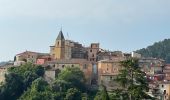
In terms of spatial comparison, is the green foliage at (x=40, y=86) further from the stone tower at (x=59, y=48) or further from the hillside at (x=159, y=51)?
the hillside at (x=159, y=51)

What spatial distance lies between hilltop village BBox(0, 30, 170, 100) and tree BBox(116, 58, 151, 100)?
129 feet

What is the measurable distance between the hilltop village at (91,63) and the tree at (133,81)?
39247 mm

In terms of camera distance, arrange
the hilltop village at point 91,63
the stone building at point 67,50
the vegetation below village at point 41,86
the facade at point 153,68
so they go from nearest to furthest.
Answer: the vegetation below village at point 41,86 < the hilltop village at point 91,63 < the facade at point 153,68 < the stone building at point 67,50

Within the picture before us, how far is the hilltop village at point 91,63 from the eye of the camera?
7419 centimetres

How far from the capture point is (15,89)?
75688mm

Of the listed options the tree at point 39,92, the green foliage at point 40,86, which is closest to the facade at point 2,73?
the green foliage at point 40,86

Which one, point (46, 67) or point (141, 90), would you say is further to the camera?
point (46, 67)

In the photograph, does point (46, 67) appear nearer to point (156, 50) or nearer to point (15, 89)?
point (15, 89)

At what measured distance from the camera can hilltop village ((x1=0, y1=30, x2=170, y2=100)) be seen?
7419cm

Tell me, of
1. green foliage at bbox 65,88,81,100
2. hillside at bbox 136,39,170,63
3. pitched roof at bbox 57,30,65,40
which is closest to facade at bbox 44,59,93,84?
pitched roof at bbox 57,30,65,40

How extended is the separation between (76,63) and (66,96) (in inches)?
341

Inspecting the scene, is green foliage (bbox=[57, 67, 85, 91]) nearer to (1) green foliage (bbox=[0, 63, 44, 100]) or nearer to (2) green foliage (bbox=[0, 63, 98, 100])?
(2) green foliage (bbox=[0, 63, 98, 100])

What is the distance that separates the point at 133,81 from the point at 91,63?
152 feet

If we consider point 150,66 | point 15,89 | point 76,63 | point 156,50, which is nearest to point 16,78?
point 15,89
